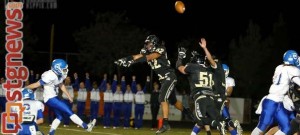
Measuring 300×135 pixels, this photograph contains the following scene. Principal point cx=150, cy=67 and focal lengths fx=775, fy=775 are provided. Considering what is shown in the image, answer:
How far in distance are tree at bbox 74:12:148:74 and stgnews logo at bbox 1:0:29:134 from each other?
1085 inches

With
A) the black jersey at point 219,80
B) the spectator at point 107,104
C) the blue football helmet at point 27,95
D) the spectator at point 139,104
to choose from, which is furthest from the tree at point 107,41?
the blue football helmet at point 27,95

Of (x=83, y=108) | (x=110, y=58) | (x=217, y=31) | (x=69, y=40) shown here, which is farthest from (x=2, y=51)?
(x=217, y=31)

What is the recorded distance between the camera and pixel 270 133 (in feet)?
53.6

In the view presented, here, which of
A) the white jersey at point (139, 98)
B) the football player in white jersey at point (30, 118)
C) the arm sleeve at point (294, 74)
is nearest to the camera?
the football player in white jersey at point (30, 118)

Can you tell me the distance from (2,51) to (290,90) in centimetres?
2889

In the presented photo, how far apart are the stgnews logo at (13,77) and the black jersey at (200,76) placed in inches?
131

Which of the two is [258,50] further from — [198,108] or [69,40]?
[198,108]

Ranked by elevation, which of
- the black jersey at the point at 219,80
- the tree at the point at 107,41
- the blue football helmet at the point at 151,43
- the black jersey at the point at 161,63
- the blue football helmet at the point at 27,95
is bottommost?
the blue football helmet at the point at 27,95

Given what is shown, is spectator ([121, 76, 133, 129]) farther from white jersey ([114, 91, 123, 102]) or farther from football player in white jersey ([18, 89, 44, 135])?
football player in white jersey ([18, 89, 44, 135])

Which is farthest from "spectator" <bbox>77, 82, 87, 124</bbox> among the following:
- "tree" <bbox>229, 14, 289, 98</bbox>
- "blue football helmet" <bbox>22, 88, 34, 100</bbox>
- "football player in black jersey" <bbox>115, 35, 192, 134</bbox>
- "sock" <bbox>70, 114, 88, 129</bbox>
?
"tree" <bbox>229, 14, 289, 98</bbox>

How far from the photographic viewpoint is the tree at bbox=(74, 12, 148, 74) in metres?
44.7

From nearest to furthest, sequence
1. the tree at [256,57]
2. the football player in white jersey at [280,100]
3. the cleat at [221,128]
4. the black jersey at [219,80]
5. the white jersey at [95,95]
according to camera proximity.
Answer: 1. the football player in white jersey at [280,100]
2. the cleat at [221,128]
3. the black jersey at [219,80]
4. the white jersey at [95,95]
5. the tree at [256,57]

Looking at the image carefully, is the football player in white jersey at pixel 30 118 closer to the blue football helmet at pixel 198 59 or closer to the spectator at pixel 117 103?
the blue football helmet at pixel 198 59

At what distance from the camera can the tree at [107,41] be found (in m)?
44.7
